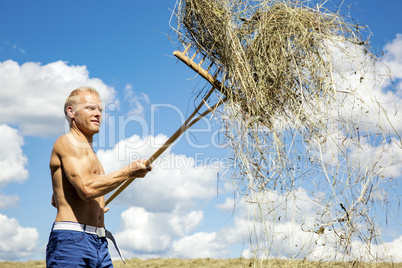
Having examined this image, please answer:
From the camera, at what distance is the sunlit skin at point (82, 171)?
82.5 inches

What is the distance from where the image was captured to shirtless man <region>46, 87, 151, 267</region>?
83.0 inches

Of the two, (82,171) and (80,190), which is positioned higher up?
(82,171)

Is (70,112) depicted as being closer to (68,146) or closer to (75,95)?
(75,95)

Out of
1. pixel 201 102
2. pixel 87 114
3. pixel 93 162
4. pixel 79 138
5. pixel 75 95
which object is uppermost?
pixel 201 102

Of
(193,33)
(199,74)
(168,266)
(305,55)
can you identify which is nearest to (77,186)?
(199,74)

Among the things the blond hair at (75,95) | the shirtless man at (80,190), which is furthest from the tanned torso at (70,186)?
the blond hair at (75,95)

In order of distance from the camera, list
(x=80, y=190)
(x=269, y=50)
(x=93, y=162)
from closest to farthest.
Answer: (x=80, y=190) → (x=93, y=162) → (x=269, y=50)

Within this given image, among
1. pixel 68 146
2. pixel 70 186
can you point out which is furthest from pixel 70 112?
pixel 70 186

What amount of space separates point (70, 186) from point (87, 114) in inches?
17.2

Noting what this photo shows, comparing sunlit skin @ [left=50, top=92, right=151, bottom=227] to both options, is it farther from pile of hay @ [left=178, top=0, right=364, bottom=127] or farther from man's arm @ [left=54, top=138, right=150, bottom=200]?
pile of hay @ [left=178, top=0, right=364, bottom=127]

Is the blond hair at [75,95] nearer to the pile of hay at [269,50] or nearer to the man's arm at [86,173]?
the man's arm at [86,173]

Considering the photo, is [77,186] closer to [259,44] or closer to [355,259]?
[259,44]

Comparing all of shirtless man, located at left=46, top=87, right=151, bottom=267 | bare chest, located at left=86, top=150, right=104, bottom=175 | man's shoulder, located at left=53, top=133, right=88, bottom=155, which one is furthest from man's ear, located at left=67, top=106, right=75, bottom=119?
bare chest, located at left=86, top=150, right=104, bottom=175

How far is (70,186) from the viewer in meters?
2.25
